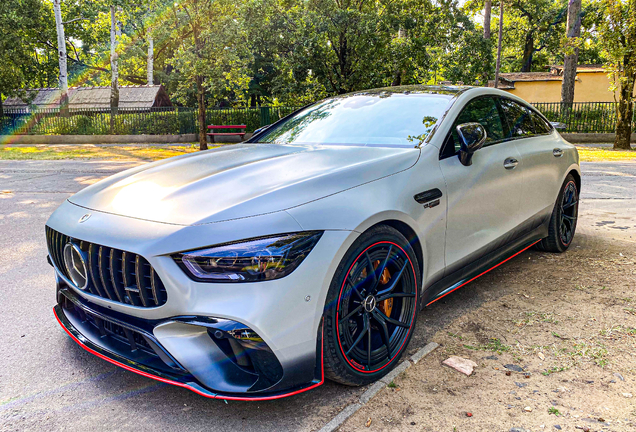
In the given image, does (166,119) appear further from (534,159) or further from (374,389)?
(374,389)

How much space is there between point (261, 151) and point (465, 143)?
52.8 inches

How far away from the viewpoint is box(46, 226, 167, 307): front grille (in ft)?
6.93

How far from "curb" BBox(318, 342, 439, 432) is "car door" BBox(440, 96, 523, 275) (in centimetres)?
55

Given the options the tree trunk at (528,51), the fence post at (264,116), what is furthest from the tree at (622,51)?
the tree trunk at (528,51)

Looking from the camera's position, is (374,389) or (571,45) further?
(571,45)

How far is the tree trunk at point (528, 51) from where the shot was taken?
48.3 m

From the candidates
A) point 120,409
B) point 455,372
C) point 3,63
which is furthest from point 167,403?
point 3,63

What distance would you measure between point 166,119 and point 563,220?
72.2ft

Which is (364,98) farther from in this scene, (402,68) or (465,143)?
(402,68)

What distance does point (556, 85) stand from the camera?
38.7 m

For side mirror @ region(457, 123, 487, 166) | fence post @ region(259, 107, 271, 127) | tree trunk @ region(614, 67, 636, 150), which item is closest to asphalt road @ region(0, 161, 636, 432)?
side mirror @ region(457, 123, 487, 166)

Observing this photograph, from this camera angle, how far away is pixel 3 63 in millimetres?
25000

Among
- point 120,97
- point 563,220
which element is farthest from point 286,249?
point 120,97

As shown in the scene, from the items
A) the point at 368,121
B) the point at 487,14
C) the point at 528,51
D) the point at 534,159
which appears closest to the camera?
the point at 368,121
